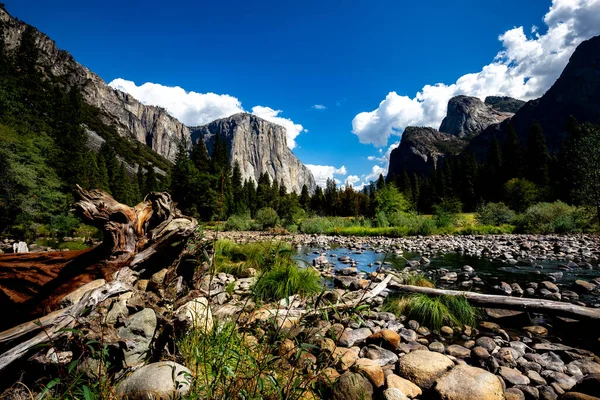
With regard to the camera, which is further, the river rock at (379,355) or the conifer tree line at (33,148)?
the conifer tree line at (33,148)

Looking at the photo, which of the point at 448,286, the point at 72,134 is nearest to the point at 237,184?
the point at 72,134

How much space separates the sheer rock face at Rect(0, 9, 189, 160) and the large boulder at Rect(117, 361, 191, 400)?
269 feet

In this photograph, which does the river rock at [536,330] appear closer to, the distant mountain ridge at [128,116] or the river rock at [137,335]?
the river rock at [137,335]

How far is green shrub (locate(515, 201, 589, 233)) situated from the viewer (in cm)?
1794

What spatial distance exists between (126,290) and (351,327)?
3.07m

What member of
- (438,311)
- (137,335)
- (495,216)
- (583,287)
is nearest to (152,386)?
(137,335)

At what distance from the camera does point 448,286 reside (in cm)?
648

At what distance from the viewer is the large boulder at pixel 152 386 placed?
171 cm

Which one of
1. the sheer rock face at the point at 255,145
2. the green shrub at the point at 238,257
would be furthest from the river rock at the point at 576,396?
the sheer rock face at the point at 255,145

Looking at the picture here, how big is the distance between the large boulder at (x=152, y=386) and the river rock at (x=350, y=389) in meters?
1.21

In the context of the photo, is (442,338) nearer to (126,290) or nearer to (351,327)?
(351,327)

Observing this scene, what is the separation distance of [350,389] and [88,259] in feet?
11.9

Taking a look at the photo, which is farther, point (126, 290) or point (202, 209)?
point (202, 209)

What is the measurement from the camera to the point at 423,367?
2.80 m
